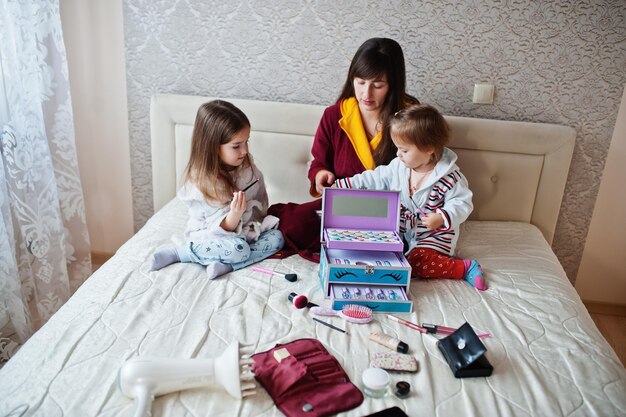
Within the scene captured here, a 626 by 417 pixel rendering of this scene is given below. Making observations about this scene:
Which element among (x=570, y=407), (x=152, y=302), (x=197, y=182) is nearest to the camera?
(x=570, y=407)

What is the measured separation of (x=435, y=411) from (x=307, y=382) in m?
0.29

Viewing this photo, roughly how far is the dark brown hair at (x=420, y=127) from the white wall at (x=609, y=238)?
100cm

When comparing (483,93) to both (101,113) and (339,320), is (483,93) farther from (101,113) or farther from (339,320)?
(101,113)

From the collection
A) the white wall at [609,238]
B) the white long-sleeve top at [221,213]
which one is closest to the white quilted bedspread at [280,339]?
the white long-sleeve top at [221,213]

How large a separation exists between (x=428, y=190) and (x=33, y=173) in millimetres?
1452

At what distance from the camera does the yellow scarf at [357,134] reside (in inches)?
82.4

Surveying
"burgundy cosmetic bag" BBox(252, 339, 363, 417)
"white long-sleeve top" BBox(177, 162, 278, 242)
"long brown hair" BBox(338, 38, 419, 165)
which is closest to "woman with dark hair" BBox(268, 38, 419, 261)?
"long brown hair" BBox(338, 38, 419, 165)

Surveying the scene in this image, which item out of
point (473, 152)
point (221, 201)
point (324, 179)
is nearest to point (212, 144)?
point (221, 201)

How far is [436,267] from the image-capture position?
71.2 inches

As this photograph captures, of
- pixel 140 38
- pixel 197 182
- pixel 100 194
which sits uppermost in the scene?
pixel 140 38

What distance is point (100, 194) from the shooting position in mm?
2607

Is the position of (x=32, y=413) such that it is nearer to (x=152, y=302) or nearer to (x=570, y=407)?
(x=152, y=302)

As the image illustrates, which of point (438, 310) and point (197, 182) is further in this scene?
point (197, 182)

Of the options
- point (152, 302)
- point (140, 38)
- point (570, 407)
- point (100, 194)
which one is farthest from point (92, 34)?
point (570, 407)
